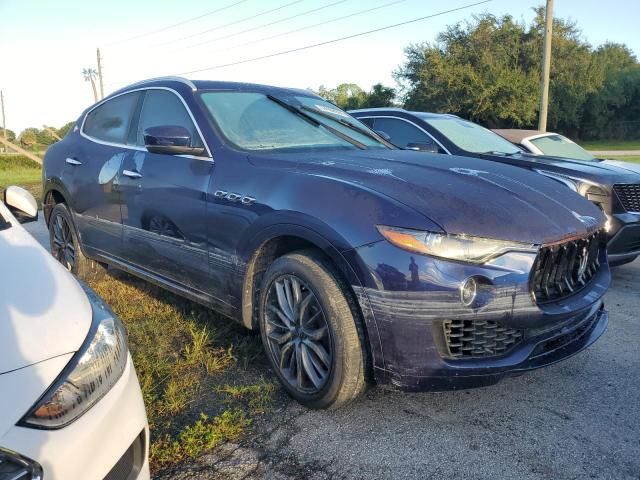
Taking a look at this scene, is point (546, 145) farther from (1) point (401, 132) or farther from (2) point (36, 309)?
(2) point (36, 309)

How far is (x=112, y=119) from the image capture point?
455 centimetres

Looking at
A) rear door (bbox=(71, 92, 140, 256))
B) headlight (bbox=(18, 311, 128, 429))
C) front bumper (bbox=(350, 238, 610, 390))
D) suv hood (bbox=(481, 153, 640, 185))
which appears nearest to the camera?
headlight (bbox=(18, 311, 128, 429))

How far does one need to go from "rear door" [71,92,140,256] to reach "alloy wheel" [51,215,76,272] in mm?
375

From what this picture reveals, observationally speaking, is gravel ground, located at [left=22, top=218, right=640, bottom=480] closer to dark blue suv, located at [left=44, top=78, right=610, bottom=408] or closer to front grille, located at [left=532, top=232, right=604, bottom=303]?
dark blue suv, located at [left=44, top=78, right=610, bottom=408]

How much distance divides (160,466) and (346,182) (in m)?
1.54

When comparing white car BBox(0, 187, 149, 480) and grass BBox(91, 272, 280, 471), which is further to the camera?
grass BBox(91, 272, 280, 471)

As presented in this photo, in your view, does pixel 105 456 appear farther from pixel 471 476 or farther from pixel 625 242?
pixel 625 242

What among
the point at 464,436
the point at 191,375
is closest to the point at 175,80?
the point at 191,375

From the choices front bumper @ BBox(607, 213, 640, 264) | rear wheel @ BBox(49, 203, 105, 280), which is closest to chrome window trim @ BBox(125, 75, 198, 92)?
rear wheel @ BBox(49, 203, 105, 280)

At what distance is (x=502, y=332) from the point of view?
7.94ft

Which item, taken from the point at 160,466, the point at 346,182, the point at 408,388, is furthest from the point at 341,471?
the point at 346,182

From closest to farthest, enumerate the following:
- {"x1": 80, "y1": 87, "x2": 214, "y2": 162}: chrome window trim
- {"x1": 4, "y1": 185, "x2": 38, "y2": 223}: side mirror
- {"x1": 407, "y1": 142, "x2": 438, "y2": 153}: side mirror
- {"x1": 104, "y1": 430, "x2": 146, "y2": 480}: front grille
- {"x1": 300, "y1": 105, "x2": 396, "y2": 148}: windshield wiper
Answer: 1. {"x1": 104, "y1": 430, "x2": 146, "y2": 480}: front grille
2. {"x1": 4, "y1": 185, "x2": 38, "y2": 223}: side mirror
3. {"x1": 80, "y1": 87, "x2": 214, "y2": 162}: chrome window trim
4. {"x1": 300, "y1": 105, "x2": 396, "y2": 148}: windshield wiper
5. {"x1": 407, "y1": 142, "x2": 438, "y2": 153}: side mirror

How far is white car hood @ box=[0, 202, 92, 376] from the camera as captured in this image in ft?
5.40

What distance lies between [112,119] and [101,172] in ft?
1.75
